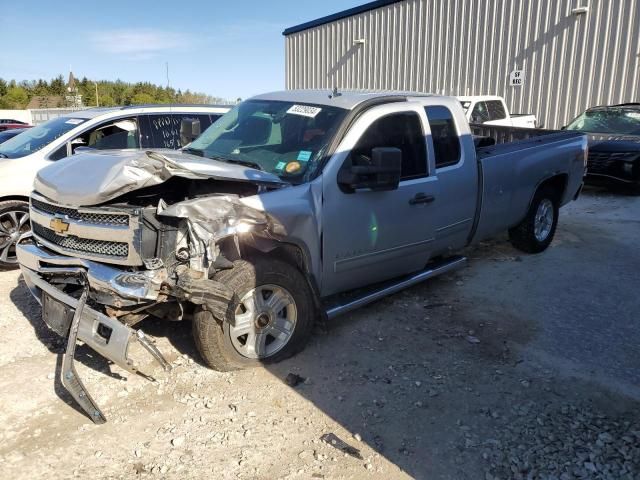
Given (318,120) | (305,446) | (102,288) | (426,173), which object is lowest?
(305,446)

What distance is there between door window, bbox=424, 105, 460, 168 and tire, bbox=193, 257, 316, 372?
6.13ft

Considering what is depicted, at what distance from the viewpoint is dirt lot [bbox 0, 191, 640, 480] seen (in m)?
2.97

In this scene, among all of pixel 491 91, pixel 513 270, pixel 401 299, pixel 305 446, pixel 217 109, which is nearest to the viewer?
pixel 305 446

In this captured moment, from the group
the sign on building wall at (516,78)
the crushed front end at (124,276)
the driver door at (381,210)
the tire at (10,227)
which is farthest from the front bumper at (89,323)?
the sign on building wall at (516,78)

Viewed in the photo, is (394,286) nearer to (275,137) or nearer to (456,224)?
(456,224)

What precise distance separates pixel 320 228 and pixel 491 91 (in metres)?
15.0

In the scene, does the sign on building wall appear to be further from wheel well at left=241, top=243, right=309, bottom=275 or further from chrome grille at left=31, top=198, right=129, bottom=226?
chrome grille at left=31, top=198, right=129, bottom=226

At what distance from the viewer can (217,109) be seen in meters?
7.86

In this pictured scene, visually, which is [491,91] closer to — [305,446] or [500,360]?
[500,360]

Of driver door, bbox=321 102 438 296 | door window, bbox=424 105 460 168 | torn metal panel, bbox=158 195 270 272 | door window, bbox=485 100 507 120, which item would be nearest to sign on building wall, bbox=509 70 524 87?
door window, bbox=485 100 507 120

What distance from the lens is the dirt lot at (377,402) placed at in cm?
297

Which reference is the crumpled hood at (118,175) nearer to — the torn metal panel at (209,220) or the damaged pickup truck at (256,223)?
the damaged pickup truck at (256,223)

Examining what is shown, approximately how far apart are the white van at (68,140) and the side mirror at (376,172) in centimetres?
375

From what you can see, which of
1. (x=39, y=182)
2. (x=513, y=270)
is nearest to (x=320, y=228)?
(x=39, y=182)
